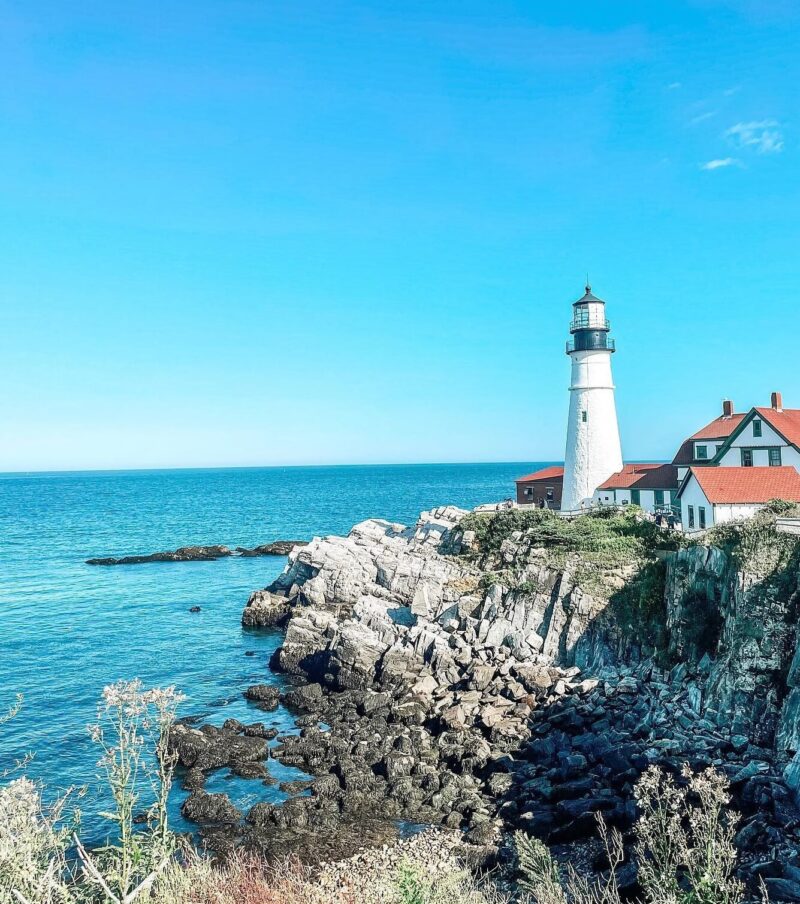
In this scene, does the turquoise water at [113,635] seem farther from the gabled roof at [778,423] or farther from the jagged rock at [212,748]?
the gabled roof at [778,423]

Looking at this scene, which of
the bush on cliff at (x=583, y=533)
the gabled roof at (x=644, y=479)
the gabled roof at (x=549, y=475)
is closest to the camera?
the bush on cliff at (x=583, y=533)

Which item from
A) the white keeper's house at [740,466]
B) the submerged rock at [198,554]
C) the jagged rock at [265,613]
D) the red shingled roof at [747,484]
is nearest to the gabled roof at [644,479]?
the white keeper's house at [740,466]

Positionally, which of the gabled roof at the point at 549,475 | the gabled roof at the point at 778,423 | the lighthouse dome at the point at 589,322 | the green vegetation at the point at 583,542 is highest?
the lighthouse dome at the point at 589,322

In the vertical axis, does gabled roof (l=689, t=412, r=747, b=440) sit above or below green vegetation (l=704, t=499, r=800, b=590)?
above

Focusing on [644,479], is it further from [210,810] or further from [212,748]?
[210,810]

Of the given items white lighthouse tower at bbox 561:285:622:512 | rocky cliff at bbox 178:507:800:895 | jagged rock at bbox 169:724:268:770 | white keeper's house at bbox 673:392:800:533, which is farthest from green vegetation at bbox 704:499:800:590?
white lighthouse tower at bbox 561:285:622:512

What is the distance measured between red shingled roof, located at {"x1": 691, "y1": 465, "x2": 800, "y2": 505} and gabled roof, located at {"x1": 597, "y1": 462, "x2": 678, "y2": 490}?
7.72 metres

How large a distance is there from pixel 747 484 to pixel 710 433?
406 inches

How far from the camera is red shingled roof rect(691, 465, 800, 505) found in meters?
32.4

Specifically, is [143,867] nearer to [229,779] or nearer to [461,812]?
[461,812]

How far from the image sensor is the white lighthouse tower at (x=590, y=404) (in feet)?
144

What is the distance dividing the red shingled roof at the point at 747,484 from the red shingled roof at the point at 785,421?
7.19ft

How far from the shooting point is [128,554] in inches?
2625

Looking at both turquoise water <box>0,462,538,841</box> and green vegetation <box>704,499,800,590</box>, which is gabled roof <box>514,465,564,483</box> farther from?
green vegetation <box>704,499,800,590</box>
